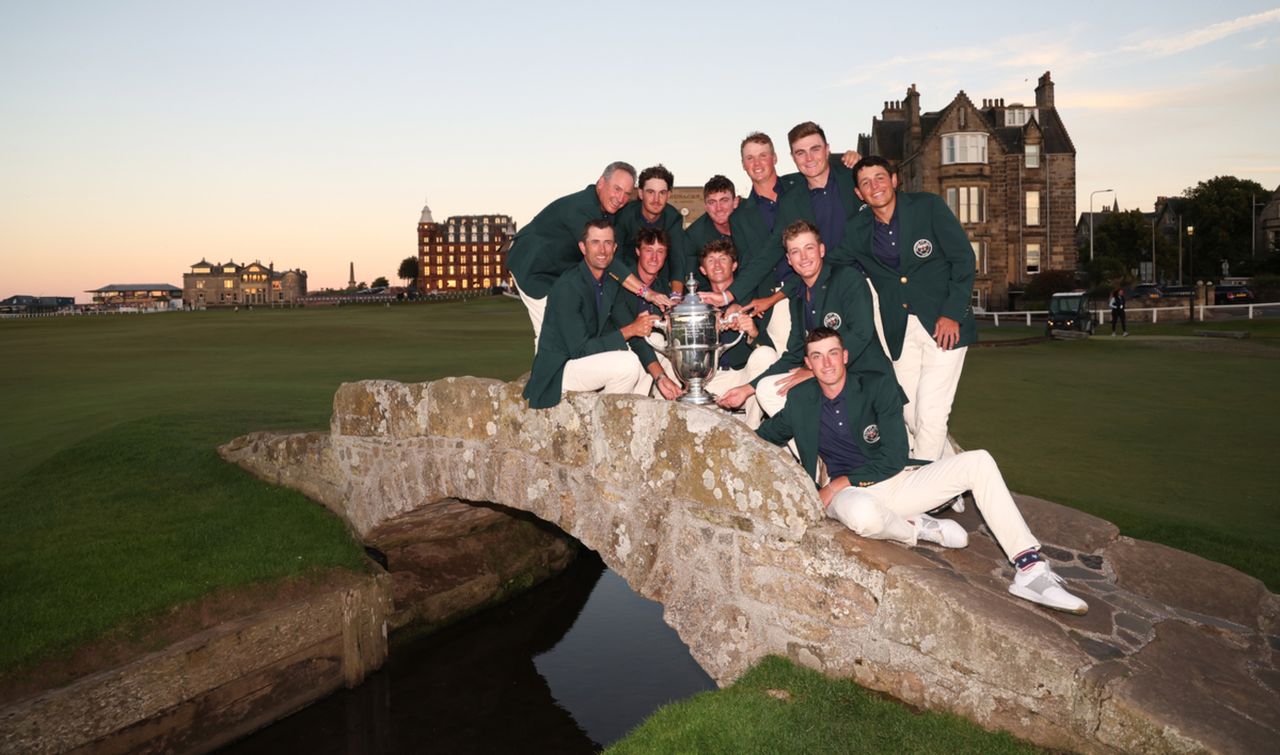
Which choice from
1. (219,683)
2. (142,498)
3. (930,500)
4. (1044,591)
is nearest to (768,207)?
(930,500)

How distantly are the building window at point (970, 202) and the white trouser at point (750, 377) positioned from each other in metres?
43.8

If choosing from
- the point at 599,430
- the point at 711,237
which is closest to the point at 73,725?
the point at 599,430

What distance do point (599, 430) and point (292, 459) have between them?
600 centimetres

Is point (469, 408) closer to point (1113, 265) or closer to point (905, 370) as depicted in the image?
point (905, 370)

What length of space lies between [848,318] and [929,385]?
103 cm

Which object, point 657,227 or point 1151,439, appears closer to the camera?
point 657,227

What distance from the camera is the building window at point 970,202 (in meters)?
47.2

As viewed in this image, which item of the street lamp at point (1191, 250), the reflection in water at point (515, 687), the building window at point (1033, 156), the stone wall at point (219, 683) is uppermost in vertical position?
the building window at point (1033, 156)

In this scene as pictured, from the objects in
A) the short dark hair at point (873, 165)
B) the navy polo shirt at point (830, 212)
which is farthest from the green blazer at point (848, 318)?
the navy polo shirt at point (830, 212)

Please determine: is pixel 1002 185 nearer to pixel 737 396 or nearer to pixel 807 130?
pixel 807 130

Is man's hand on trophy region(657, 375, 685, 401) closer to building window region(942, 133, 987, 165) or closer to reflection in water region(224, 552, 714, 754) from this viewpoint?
reflection in water region(224, 552, 714, 754)

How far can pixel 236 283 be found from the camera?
188m

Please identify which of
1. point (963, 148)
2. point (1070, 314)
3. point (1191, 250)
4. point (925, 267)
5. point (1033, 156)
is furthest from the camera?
point (1033, 156)

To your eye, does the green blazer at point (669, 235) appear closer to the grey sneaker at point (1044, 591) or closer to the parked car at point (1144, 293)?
the grey sneaker at point (1044, 591)
